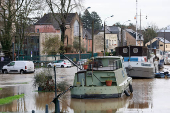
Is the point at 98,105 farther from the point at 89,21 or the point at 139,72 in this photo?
the point at 89,21

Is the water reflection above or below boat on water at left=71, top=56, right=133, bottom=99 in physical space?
below

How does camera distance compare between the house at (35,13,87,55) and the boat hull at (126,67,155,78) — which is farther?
the house at (35,13,87,55)

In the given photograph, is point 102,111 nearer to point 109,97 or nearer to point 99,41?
point 109,97

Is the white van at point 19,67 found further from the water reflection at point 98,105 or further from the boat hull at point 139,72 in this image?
the water reflection at point 98,105

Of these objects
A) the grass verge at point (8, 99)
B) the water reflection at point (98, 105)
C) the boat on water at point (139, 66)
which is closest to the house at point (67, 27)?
the boat on water at point (139, 66)

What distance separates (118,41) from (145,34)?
19.5m

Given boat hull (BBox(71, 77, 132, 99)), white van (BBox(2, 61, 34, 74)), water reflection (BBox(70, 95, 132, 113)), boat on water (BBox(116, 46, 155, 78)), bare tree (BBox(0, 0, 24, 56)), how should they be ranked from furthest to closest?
bare tree (BBox(0, 0, 24, 56))
white van (BBox(2, 61, 34, 74))
boat on water (BBox(116, 46, 155, 78))
boat hull (BBox(71, 77, 132, 99))
water reflection (BBox(70, 95, 132, 113))

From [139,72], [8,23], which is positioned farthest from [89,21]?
[139,72]

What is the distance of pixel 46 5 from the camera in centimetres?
4866

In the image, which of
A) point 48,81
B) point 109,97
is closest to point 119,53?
point 48,81

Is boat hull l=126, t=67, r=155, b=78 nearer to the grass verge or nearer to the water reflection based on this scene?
the water reflection

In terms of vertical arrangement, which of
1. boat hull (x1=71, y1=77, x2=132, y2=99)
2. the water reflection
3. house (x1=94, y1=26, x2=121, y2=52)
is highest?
house (x1=94, y1=26, x2=121, y2=52)

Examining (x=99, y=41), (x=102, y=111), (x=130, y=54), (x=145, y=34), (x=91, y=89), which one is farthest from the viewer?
(x=145, y=34)

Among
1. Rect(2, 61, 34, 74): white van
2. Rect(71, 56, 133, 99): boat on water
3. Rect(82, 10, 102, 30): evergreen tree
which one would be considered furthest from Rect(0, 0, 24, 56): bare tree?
Rect(82, 10, 102, 30): evergreen tree
